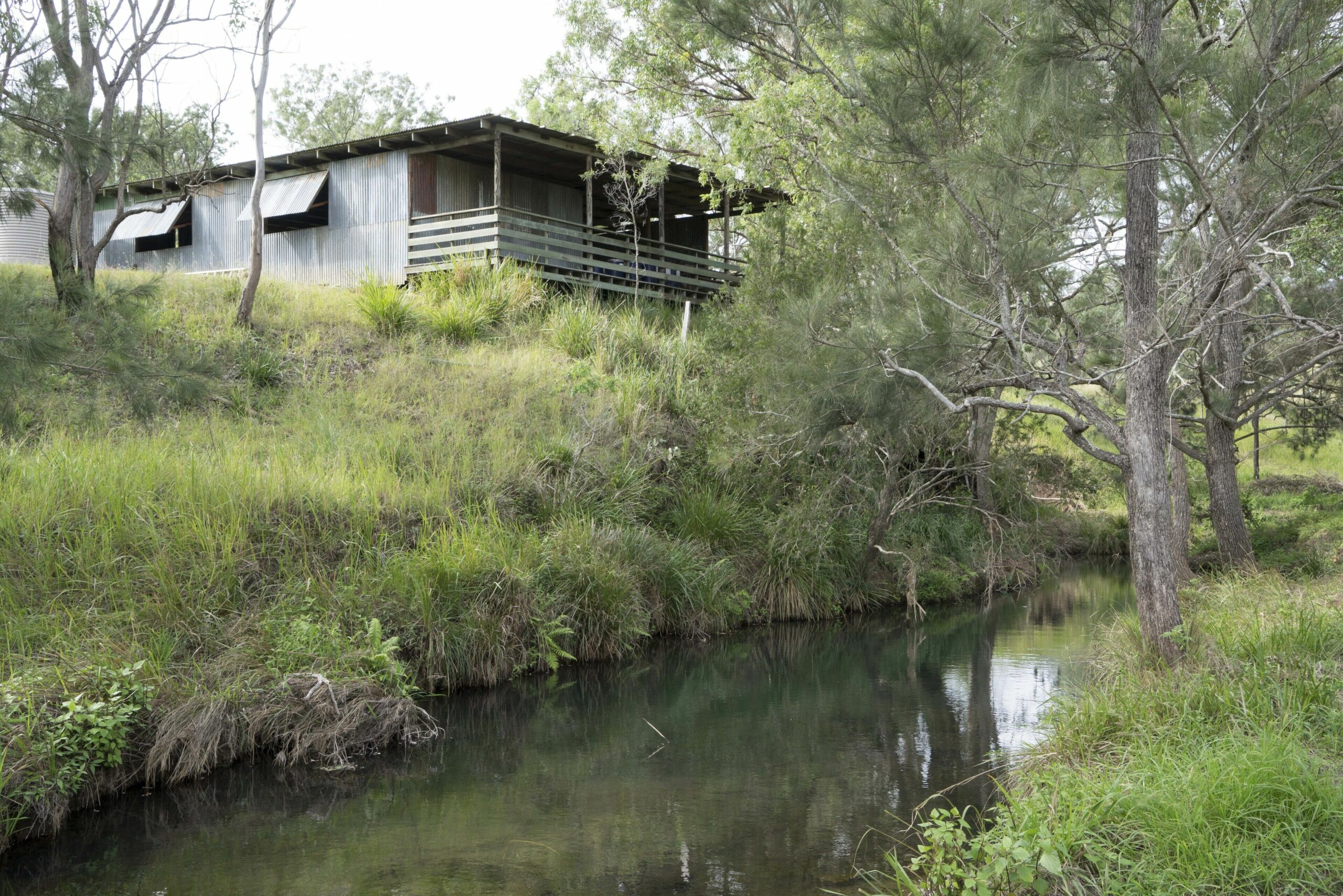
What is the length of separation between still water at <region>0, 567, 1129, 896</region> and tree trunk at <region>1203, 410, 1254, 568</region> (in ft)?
9.01

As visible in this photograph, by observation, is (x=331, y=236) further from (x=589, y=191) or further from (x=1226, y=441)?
(x=1226, y=441)

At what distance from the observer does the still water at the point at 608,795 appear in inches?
206

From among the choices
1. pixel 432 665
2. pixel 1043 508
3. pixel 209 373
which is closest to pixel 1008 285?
pixel 432 665

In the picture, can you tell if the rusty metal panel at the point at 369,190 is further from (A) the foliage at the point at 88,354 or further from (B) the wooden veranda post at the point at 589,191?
(A) the foliage at the point at 88,354

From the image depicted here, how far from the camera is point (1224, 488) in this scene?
11664 mm

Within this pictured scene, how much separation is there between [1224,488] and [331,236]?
16.4 meters

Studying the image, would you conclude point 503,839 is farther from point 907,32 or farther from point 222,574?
point 907,32

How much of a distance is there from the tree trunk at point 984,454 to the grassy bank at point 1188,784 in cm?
699

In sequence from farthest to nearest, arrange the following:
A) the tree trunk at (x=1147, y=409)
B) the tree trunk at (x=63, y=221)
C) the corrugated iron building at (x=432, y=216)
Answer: the corrugated iron building at (x=432, y=216), the tree trunk at (x=63, y=221), the tree trunk at (x=1147, y=409)

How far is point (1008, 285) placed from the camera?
7402 mm

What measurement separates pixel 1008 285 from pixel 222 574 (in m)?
6.18

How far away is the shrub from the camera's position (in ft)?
51.3

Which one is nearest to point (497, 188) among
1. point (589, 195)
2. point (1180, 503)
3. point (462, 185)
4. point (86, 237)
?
point (589, 195)

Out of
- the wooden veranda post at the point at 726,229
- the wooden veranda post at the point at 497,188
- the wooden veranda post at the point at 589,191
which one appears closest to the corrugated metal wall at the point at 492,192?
the wooden veranda post at the point at 589,191
